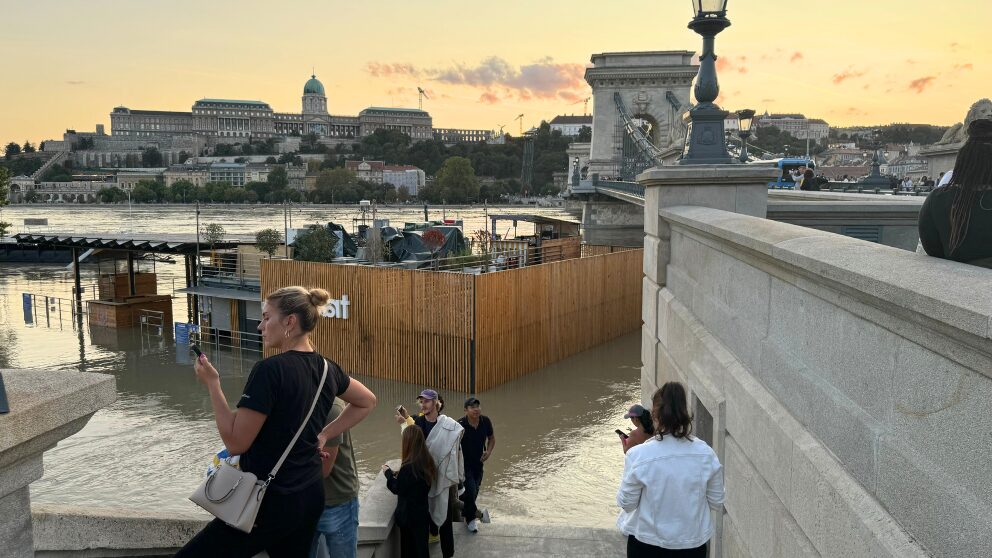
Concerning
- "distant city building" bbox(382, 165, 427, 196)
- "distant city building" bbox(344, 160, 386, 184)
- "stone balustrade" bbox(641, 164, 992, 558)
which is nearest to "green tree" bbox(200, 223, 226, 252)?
"stone balustrade" bbox(641, 164, 992, 558)

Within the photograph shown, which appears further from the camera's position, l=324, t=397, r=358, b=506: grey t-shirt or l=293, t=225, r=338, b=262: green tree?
l=293, t=225, r=338, b=262: green tree

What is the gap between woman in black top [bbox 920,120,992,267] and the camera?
267 centimetres

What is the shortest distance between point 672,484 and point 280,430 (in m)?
1.78

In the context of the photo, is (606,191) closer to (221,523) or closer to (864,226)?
(864,226)

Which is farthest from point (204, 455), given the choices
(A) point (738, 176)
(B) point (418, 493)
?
(A) point (738, 176)

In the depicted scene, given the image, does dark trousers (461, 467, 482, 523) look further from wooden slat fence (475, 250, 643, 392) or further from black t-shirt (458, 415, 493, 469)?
wooden slat fence (475, 250, 643, 392)

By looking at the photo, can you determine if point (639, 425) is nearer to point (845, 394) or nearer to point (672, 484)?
point (672, 484)

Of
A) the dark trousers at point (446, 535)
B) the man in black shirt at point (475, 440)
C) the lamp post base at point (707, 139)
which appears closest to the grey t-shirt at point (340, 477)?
the dark trousers at point (446, 535)

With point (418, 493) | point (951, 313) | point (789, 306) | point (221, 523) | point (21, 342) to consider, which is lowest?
point (21, 342)

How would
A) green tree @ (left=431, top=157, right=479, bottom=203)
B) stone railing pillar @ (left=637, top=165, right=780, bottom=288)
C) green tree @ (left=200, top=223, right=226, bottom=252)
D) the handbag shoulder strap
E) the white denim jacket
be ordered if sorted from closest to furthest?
the handbag shoulder strap → the white denim jacket → stone railing pillar @ (left=637, top=165, right=780, bottom=288) → green tree @ (left=200, top=223, right=226, bottom=252) → green tree @ (left=431, top=157, right=479, bottom=203)

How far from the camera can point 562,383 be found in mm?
18453

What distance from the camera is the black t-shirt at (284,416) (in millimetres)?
3055

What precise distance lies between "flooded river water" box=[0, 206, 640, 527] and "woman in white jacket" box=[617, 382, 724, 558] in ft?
22.5

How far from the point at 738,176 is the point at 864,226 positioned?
1.36 m
